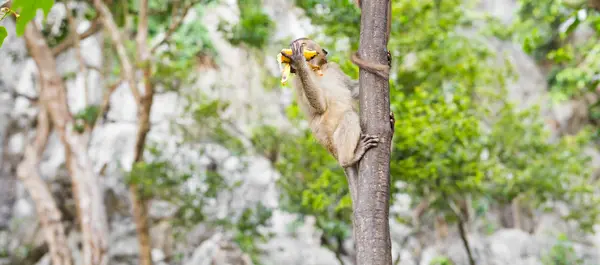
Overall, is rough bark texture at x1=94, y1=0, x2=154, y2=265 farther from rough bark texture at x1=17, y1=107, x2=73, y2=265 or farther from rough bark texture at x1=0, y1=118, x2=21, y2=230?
rough bark texture at x1=0, y1=118, x2=21, y2=230

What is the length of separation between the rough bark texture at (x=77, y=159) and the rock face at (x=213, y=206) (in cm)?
148

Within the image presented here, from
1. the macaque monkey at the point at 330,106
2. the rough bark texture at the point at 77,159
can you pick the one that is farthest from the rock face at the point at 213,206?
the macaque monkey at the point at 330,106

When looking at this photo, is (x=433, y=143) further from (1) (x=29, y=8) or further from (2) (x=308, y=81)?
(1) (x=29, y=8)

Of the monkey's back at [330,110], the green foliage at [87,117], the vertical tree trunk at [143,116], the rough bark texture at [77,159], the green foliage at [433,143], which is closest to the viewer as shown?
the monkey's back at [330,110]

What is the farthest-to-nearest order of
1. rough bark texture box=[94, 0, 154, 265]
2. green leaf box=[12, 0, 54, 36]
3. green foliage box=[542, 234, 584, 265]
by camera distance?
1. green foliage box=[542, 234, 584, 265]
2. rough bark texture box=[94, 0, 154, 265]
3. green leaf box=[12, 0, 54, 36]

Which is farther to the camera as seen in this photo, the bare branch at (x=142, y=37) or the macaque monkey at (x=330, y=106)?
the bare branch at (x=142, y=37)

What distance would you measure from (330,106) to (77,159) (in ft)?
19.5

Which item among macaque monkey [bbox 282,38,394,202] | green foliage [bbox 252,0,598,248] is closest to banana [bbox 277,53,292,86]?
macaque monkey [bbox 282,38,394,202]

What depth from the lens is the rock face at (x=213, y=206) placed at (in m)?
10.0

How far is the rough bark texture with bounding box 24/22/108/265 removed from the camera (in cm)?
759

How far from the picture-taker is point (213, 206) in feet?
29.3

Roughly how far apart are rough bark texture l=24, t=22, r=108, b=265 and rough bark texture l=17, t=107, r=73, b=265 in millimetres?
531

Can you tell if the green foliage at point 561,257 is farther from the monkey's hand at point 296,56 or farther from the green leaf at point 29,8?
the green leaf at point 29,8

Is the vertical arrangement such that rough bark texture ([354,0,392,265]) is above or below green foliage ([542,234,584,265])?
below
